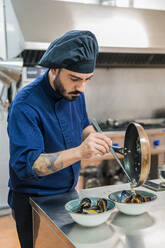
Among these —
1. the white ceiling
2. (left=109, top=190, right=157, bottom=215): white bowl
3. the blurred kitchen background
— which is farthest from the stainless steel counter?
the white ceiling

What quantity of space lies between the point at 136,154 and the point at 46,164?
37 centimetres

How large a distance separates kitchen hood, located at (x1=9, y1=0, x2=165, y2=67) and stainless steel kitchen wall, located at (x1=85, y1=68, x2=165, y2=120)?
0.14 meters

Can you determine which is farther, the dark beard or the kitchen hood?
the kitchen hood

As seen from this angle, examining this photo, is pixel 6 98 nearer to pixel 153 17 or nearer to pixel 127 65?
pixel 127 65

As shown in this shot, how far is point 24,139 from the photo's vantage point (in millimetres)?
1335

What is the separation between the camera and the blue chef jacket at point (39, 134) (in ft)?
4.38

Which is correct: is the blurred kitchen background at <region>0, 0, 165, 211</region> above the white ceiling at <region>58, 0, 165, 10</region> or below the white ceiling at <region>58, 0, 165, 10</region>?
below

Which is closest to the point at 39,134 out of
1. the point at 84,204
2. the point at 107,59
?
the point at 84,204

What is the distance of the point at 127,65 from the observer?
4.07 meters

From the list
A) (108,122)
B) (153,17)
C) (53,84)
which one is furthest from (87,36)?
(153,17)

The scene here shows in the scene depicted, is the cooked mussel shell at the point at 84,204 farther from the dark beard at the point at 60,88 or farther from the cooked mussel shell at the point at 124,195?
the dark beard at the point at 60,88

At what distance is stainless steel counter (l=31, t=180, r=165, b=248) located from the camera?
3.37ft

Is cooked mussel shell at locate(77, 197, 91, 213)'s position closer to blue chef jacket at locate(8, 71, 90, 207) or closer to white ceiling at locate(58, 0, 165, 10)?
blue chef jacket at locate(8, 71, 90, 207)

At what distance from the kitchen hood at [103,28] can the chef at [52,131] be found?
1737 millimetres
